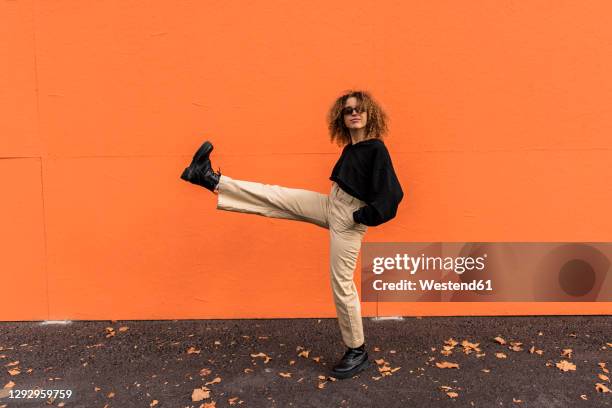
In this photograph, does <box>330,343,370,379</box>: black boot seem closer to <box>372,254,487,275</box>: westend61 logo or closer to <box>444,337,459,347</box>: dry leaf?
<box>444,337,459,347</box>: dry leaf

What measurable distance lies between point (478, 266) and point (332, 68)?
222cm

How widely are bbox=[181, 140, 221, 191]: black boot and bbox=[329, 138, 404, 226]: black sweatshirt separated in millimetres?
832

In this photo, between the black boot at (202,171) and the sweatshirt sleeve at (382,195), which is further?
the black boot at (202,171)

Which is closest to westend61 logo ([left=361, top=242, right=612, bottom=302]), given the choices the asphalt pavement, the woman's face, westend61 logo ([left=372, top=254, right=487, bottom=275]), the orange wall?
westend61 logo ([left=372, top=254, right=487, bottom=275])

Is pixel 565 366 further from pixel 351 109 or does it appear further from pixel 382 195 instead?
pixel 351 109

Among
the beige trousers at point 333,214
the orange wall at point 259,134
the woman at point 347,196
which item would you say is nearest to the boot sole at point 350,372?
the woman at point 347,196

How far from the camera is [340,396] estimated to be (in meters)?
2.81

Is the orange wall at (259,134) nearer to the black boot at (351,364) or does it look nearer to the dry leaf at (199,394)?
the black boot at (351,364)

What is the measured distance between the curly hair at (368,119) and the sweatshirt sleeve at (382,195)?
0.23 meters

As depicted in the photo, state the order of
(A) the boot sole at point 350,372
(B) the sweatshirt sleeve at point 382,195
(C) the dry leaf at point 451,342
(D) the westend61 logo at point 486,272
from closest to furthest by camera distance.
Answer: (B) the sweatshirt sleeve at point 382,195
(A) the boot sole at point 350,372
(C) the dry leaf at point 451,342
(D) the westend61 logo at point 486,272

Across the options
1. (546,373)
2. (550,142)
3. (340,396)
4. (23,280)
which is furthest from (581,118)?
(23,280)

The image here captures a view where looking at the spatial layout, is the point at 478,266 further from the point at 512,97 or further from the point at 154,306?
the point at 154,306

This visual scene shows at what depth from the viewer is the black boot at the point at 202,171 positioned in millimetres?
2914

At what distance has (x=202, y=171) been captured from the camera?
9.63 ft
